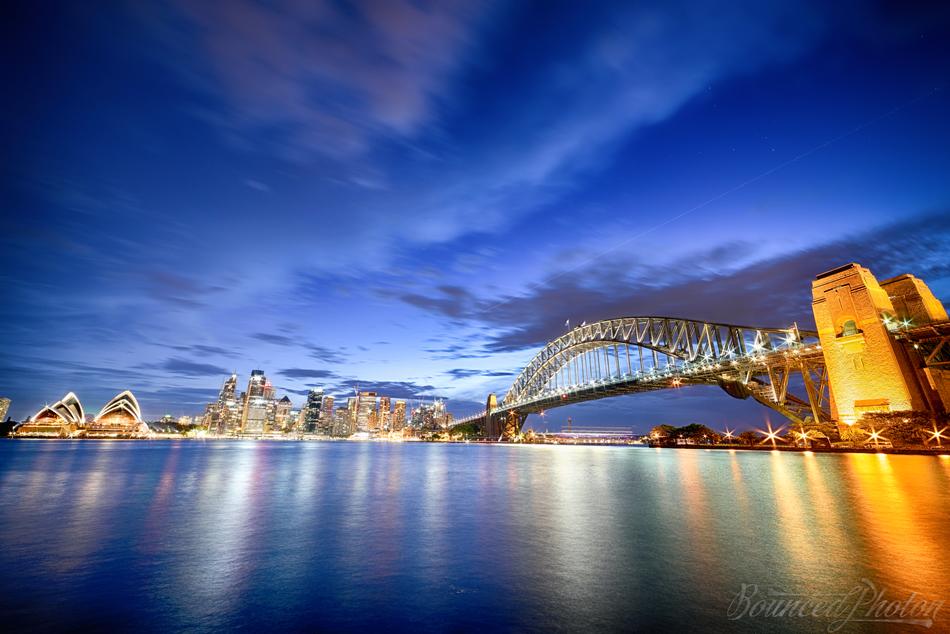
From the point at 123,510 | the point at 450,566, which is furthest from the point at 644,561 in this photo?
the point at 123,510

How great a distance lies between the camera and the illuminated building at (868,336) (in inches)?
1375

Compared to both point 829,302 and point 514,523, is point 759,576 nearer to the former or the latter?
point 514,523

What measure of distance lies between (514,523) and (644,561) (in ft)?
13.0

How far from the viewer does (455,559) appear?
7.28 metres

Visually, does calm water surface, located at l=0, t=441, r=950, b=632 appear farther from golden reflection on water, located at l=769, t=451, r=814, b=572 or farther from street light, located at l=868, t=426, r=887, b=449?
street light, located at l=868, t=426, r=887, b=449

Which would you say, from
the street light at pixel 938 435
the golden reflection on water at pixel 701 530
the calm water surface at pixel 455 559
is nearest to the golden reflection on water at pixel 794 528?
the calm water surface at pixel 455 559

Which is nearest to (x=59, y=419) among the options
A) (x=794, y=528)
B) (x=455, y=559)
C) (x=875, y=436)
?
(x=455, y=559)

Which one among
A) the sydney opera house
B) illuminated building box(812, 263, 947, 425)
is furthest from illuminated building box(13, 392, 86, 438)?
illuminated building box(812, 263, 947, 425)

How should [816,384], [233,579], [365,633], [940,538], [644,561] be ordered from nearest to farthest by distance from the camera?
[365,633], [233,579], [644,561], [940,538], [816,384]

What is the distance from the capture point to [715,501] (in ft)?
42.5

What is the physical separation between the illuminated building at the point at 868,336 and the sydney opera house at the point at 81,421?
159 meters

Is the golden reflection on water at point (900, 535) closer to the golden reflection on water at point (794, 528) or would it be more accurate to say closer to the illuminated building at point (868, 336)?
the golden reflection on water at point (794, 528)

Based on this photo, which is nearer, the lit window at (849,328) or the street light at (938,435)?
the street light at (938,435)

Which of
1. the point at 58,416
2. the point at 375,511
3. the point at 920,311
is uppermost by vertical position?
the point at 920,311
